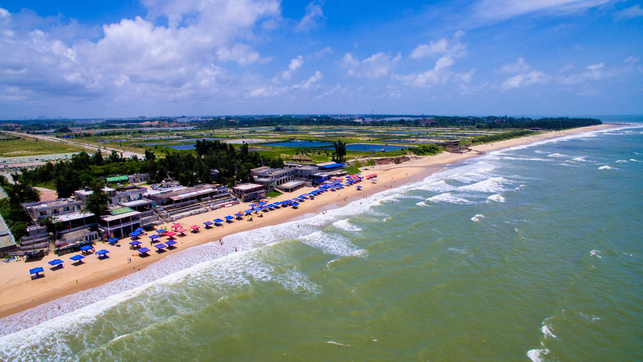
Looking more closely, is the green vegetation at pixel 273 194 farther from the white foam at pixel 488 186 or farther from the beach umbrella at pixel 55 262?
the white foam at pixel 488 186

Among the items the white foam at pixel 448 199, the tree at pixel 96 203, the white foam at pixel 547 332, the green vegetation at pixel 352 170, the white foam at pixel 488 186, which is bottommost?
the white foam at pixel 547 332

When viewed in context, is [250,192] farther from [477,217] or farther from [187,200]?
[477,217]

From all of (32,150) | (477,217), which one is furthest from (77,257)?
(32,150)

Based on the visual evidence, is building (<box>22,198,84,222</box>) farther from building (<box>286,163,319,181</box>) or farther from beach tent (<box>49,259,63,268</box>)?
building (<box>286,163,319,181</box>)

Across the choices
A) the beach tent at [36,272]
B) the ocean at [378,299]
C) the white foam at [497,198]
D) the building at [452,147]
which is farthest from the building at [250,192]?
the building at [452,147]

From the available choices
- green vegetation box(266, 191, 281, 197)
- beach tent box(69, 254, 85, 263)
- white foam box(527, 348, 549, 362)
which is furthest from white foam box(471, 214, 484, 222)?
beach tent box(69, 254, 85, 263)

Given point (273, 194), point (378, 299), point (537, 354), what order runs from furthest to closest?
point (273, 194) < point (378, 299) < point (537, 354)
